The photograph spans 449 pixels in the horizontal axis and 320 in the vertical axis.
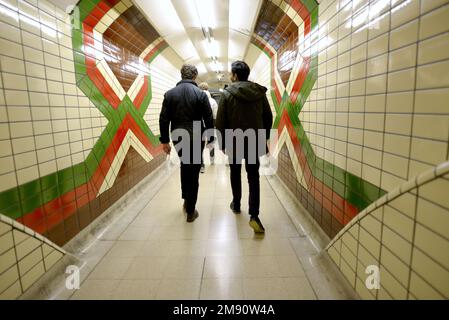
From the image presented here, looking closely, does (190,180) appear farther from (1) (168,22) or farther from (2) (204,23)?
(2) (204,23)

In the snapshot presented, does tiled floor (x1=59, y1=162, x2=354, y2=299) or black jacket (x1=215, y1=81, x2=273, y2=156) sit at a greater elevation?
black jacket (x1=215, y1=81, x2=273, y2=156)

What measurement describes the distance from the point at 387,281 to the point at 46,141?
2.39 metres

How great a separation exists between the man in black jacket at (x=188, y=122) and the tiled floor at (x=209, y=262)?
50 centimetres

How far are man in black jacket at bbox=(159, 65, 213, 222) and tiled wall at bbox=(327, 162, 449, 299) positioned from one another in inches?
67.6

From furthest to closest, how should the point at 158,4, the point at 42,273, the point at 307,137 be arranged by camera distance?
the point at 158,4
the point at 307,137
the point at 42,273

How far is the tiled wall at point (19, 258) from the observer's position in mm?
1480

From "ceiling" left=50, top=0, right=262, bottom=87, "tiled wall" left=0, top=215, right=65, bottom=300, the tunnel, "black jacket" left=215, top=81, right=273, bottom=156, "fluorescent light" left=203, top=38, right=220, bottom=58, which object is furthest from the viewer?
"fluorescent light" left=203, top=38, right=220, bottom=58

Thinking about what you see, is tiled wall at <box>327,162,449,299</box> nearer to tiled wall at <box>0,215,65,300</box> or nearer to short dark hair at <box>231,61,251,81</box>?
short dark hair at <box>231,61,251,81</box>

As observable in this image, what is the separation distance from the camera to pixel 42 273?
70.0 inches

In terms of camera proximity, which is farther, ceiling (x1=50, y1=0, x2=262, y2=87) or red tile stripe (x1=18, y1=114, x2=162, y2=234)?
ceiling (x1=50, y1=0, x2=262, y2=87)

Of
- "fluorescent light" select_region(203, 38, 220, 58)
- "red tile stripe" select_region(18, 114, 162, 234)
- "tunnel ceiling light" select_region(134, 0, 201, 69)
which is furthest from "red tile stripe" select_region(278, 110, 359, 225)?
"fluorescent light" select_region(203, 38, 220, 58)

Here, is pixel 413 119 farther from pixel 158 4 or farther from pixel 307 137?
pixel 158 4

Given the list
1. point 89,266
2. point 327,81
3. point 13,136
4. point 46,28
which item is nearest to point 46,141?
point 13,136

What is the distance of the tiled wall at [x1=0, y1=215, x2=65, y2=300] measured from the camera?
1.48 m
